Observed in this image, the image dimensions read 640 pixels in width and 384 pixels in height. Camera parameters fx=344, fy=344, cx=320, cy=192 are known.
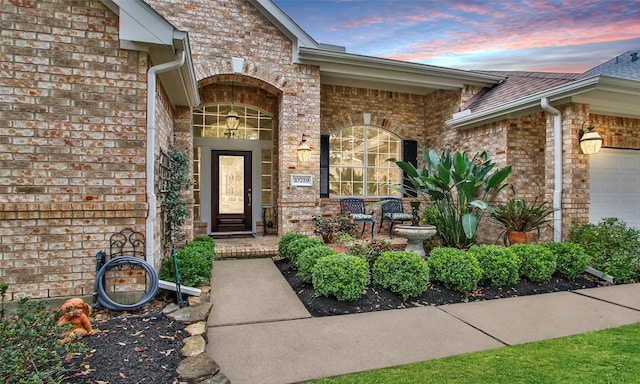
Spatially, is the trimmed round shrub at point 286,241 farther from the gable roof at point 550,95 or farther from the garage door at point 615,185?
the garage door at point 615,185

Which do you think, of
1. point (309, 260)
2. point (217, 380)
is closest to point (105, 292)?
point (217, 380)

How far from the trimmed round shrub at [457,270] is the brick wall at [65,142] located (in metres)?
3.64

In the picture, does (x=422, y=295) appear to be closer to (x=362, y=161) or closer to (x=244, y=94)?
(x=362, y=161)

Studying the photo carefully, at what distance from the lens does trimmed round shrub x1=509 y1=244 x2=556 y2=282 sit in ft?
15.8

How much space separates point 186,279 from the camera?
14.3ft

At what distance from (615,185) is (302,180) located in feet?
21.3

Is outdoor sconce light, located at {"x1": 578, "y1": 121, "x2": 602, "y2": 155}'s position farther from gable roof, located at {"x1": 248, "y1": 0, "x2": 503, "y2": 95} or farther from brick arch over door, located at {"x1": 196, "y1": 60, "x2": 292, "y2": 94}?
brick arch over door, located at {"x1": 196, "y1": 60, "x2": 292, "y2": 94}

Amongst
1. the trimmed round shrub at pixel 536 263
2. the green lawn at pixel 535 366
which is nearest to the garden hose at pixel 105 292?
the green lawn at pixel 535 366

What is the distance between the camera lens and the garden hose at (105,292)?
11.3ft

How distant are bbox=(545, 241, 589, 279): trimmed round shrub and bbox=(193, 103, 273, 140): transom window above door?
6714 mm

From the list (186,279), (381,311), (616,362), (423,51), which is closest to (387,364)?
(381,311)

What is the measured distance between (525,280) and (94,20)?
629 cm

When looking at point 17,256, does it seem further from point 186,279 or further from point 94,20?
point 94,20

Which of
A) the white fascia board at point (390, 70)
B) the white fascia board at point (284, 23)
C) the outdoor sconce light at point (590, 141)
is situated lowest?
the outdoor sconce light at point (590, 141)
